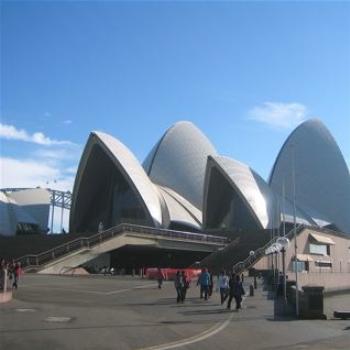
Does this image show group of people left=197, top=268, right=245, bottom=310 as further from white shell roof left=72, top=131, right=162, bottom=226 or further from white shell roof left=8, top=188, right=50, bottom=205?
A: white shell roof left=8, top=188, right=50, bottom=205

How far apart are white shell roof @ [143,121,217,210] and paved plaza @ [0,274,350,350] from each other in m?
54.3

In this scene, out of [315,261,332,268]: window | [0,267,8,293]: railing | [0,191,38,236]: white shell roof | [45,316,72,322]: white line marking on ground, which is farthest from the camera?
[0,191,38,236]: white shell roof

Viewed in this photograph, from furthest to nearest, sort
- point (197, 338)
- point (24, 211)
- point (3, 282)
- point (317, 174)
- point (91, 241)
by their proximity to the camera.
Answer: point (24, 211) < point (317, 174) < point (91, 241) < point (3, 282) < point (197, 338)

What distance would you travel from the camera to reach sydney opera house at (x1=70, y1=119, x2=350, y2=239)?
66.4 meters

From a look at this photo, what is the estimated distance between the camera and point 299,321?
1683cm

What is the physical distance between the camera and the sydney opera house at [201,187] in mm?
66375

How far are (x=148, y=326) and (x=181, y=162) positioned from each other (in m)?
64.5

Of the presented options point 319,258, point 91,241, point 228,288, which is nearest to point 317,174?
point 319,258

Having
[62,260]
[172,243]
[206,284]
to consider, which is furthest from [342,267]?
[206,284]

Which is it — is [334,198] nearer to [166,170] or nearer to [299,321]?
[166,170]

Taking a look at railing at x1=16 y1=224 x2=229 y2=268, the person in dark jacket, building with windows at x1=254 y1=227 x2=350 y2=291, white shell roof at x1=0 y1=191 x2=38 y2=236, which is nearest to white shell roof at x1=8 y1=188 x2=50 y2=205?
white shell roof at x1=0 y1=191 x2=38 y2=236

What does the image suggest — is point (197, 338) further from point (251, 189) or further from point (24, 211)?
Result: point (24, 211)

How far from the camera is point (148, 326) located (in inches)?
A: 540

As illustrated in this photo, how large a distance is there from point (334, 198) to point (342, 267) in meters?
16.7
